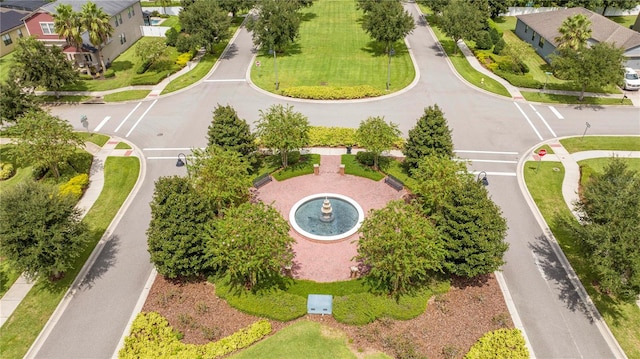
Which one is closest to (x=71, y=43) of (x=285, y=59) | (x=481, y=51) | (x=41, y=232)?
(x=285, y=59)

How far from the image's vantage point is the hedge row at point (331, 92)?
174ft

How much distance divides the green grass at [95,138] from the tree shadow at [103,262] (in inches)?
655

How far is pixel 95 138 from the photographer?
45.7 meters

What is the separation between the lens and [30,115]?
38.0 metres

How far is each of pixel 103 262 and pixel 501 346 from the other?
27935 millimetres

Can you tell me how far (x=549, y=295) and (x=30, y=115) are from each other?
150ft

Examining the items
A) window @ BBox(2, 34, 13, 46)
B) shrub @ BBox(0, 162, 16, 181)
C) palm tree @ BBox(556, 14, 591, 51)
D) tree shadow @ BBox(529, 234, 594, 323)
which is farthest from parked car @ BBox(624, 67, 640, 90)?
window @ BBox(2, 34, 13, 46)

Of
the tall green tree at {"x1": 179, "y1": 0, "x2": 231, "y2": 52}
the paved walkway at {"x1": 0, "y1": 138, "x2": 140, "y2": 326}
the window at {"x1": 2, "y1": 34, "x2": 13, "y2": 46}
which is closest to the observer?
the paved walkway at {"x1": 0, "y1": 138, "x2": 140, "y2": 326}

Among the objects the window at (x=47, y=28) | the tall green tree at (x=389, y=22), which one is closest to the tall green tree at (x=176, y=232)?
the tall green tree at (x=389, y=22)

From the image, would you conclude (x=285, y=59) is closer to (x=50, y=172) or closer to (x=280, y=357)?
(x=50, y=172)

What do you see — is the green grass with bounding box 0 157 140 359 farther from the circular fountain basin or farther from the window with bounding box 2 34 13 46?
the window with bounding box 2 34 13 46

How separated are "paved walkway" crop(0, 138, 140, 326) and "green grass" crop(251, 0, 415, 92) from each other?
21.6 m

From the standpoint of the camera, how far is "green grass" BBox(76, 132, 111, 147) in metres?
45.1

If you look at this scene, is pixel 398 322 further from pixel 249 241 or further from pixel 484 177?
pixel 484 177
